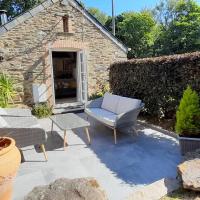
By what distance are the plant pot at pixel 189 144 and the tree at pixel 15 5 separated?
14.8m

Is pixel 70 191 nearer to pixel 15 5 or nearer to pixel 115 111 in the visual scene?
pixel 115 111

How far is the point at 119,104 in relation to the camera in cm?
595

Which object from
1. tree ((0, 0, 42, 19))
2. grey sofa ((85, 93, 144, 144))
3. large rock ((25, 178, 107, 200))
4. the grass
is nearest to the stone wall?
grey sofa ((85, 93, 144, 144))

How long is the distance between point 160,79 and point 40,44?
446 cm

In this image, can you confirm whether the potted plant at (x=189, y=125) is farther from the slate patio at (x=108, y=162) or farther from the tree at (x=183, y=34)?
the tree at (x=183, y=34)

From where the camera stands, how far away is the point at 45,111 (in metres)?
7.79

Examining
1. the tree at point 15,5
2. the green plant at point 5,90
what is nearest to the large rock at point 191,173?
the green plant at point 5,90

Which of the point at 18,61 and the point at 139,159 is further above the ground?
the point at 18,61

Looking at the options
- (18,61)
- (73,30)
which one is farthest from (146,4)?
(18,61)

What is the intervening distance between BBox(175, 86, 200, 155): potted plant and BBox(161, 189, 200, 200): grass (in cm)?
125

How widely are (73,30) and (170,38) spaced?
11682mm

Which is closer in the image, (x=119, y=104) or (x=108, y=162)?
(x=108, y=162)

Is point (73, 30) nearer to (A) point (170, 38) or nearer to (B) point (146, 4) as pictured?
(A) point (170, 38)

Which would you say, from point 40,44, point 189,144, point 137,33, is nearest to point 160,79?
point 189,144
